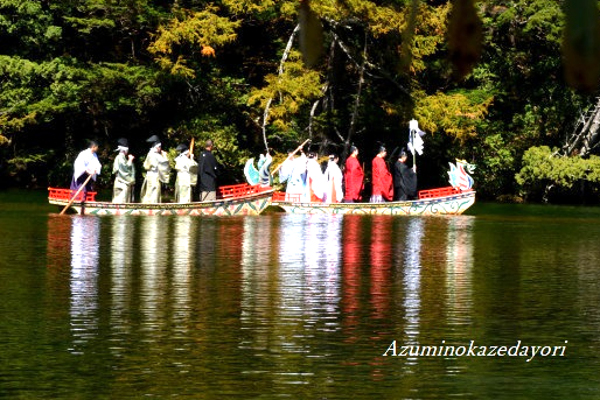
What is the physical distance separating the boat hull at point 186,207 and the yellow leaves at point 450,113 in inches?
290

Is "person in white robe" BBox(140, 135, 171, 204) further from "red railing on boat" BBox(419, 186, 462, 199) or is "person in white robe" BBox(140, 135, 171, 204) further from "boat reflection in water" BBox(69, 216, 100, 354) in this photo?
"red railing on boat" BBox(419, 186, 462, 199)

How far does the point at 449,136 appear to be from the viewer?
153 ft

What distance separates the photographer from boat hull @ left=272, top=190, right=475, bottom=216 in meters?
35.3

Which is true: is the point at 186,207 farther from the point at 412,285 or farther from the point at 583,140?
the point at 412,285

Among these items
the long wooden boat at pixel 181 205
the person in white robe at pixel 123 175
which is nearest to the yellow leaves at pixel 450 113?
the long wooden boat at pixel 181 205

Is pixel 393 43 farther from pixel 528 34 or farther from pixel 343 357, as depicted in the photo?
pixel 343 357

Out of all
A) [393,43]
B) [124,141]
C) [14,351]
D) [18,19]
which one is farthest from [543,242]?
[393,43]

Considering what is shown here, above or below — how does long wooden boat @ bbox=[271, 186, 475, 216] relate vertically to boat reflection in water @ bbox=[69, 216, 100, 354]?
above

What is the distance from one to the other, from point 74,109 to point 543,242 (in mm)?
23878

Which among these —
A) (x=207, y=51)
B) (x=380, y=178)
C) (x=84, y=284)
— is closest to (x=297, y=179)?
(x=380, y=178)

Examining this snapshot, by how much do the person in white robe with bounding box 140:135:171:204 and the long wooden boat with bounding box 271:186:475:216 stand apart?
3.99 meters

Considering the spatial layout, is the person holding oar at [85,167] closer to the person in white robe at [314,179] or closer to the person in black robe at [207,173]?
the person in black robe at [207,173]

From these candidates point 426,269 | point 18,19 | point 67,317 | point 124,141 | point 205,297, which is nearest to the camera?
point 67,317

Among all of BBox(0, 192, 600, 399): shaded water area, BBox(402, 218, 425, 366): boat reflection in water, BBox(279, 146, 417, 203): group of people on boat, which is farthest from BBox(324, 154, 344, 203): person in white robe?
BBox(0, 192, 600, 399): shaded water area
